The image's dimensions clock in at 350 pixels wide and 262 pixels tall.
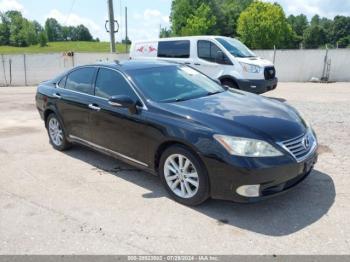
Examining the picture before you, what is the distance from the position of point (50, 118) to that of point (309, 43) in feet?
341

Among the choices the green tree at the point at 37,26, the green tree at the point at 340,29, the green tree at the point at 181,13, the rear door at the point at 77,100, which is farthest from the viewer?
the green tree at the point at 37,26

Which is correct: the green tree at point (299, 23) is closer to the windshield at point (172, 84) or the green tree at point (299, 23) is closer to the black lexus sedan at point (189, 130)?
the windshield at point (172, 84)

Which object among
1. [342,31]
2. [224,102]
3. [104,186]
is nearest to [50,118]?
[104,186]

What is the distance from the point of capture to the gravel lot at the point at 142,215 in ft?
11.4

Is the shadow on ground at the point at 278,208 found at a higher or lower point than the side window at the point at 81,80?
lower

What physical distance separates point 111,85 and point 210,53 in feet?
21.4

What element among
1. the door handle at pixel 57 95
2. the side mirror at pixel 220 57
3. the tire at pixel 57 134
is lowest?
the tire at pixel 57 134

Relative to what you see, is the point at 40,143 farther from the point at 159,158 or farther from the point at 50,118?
the point at 159,158

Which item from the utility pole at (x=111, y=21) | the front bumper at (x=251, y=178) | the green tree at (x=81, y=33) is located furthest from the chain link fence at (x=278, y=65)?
the green tree at (x=81, y=33)

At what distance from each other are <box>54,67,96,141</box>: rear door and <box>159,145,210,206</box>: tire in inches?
66.3

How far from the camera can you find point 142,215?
13.4 feet

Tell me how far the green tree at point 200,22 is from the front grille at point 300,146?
64.6 meters

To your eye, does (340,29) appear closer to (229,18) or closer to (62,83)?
(229,18)

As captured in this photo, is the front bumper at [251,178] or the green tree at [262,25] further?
the green tree at [262,25]
